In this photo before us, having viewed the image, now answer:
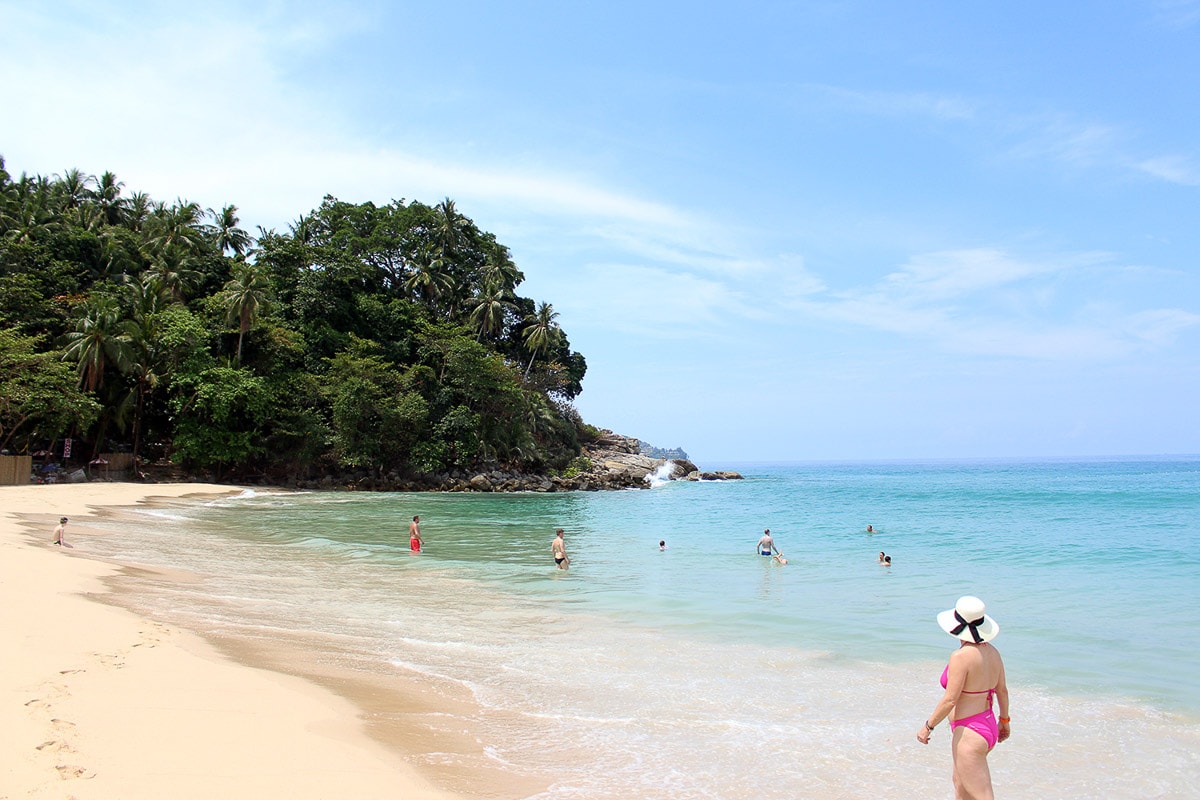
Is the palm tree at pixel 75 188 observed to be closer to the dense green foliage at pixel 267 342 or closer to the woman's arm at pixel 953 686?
the dense green foliage at pixel 267 342

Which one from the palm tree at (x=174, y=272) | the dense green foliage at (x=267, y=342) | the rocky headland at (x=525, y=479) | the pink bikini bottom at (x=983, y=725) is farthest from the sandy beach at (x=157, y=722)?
the palm tree at (x=174, y=272)

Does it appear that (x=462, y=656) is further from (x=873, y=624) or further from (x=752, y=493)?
(x=752, y=493)

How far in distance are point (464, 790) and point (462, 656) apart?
13.0 ft

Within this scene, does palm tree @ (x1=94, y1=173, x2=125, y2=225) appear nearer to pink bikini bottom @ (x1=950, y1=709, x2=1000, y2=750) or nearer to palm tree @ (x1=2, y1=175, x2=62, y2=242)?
palm tree @ (x1=2, y1=175, x2=62, y2=242)

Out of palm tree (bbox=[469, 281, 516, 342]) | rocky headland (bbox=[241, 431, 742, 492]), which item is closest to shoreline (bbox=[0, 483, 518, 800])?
rocky headland (bbox=[241, 431, 742, 492])

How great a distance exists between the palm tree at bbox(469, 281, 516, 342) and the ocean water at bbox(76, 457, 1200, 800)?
3101cm

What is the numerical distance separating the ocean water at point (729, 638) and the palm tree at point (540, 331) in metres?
33.8

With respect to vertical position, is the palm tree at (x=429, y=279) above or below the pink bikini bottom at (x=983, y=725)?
above

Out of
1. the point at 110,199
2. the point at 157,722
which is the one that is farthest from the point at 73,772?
the point at 110,199

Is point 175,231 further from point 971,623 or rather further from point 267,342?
point 971,623

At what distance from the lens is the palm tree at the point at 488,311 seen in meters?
55.1

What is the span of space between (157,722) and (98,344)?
3879 centimetres

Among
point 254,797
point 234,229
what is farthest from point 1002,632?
point 234,229

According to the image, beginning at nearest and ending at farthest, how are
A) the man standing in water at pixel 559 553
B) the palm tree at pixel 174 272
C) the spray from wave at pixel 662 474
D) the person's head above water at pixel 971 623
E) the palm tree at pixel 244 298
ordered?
the person's head above water at pixel 971 623 < the man standing in water at pixel 559 553 < the palm tree at pixel 244 298 < the palm tree at pixel 174 272 < the spray from wave at pixel 662 474
